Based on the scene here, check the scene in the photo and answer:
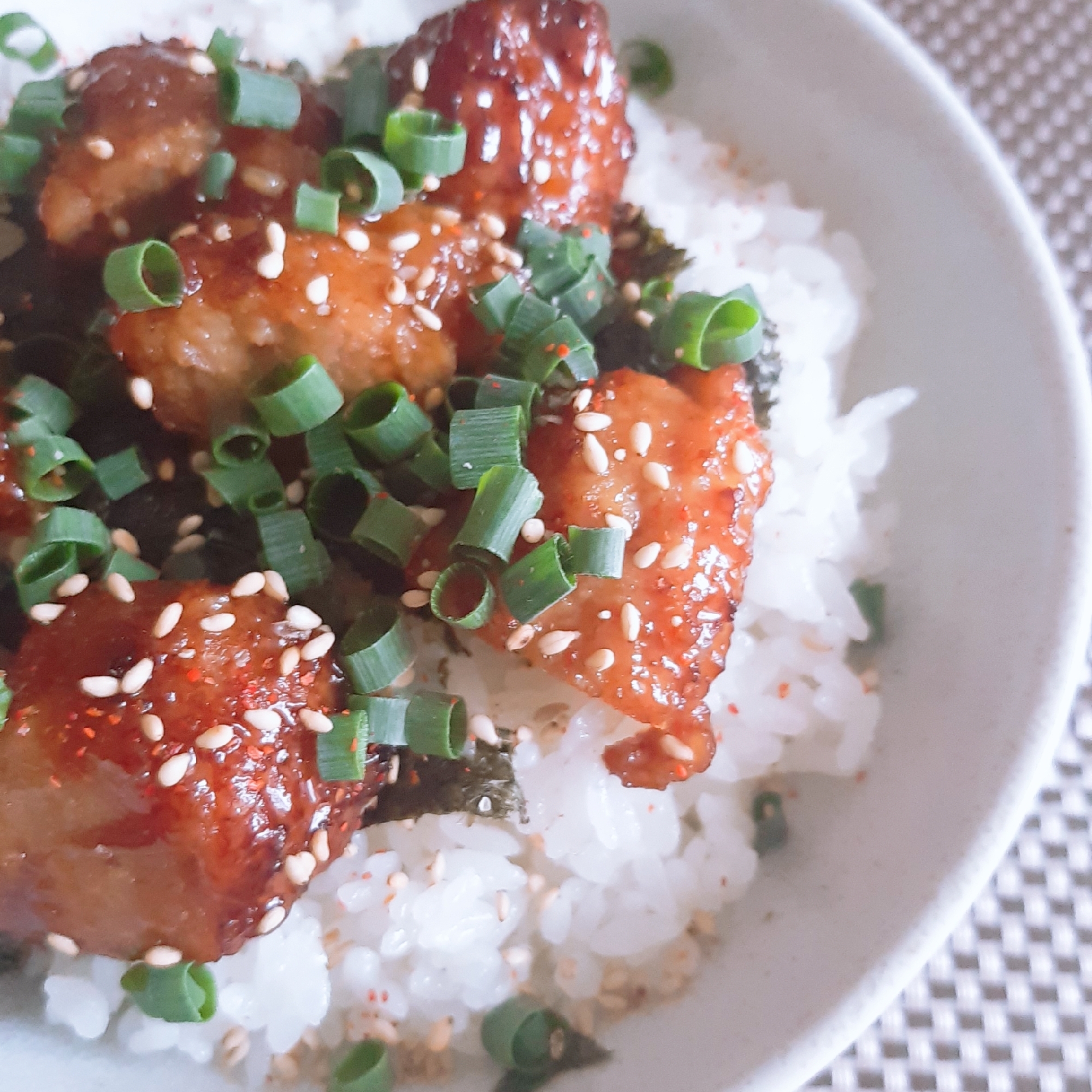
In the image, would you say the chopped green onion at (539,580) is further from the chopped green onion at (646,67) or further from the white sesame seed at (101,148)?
the chopped green onion at (646,67)

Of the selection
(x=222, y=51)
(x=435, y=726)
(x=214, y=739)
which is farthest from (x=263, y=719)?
(x=222, y=51)

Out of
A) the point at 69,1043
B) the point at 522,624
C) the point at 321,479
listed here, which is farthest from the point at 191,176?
the point at 69,1043

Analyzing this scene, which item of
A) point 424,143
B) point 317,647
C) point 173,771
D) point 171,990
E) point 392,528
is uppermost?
point 424,143

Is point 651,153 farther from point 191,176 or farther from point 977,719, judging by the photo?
point 977,719

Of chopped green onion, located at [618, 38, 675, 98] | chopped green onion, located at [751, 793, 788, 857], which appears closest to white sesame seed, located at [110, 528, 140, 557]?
chopped green onion, located at [751, 793, 788, 857]

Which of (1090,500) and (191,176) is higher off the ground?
(1090,500)

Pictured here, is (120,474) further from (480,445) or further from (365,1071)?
(365,1071)
